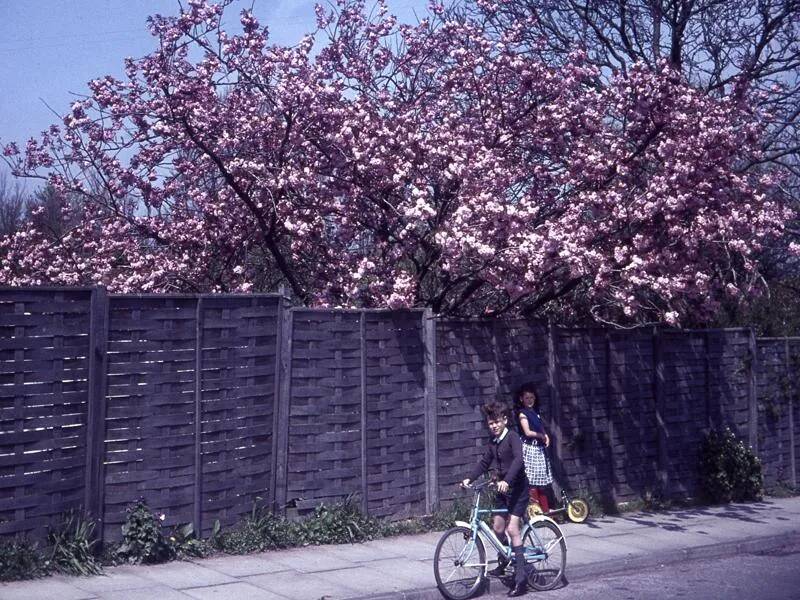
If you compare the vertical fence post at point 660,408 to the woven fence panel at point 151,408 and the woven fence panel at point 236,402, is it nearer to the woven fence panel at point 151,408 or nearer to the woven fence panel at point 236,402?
the woven fence panel at point 236,402

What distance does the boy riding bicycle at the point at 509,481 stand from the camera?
916 centimetres

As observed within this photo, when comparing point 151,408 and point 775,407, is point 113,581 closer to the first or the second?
point 151,408

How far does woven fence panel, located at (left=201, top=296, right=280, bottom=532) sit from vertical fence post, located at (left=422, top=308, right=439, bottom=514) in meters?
2.10

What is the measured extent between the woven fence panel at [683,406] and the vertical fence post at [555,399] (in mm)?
2200

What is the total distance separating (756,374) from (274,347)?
29.2 ft

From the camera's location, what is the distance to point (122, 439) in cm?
940

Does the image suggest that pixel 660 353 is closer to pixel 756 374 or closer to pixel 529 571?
pixel 756 374

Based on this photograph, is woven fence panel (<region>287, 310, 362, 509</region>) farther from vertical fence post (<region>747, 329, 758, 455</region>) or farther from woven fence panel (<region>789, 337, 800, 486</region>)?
woven fence panel (<region>789, 337, 800, 486</region>)

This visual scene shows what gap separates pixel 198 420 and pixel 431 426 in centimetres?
315

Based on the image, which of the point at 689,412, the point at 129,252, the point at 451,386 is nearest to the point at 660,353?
the point at 689,412

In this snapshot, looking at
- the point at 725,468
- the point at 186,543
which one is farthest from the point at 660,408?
the point at 186,543

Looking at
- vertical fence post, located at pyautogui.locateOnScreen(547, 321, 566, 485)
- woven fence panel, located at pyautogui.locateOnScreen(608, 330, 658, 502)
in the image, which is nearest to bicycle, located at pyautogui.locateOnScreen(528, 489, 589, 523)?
vertical fence post, located at pyautogui.locateOnScreen(547, 321, 566, 485)

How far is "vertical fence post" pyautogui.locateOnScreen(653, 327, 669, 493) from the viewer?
47.3 feet

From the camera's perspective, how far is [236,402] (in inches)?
408
